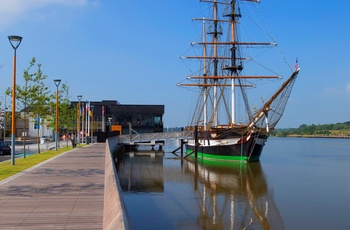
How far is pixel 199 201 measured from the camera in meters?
20.9

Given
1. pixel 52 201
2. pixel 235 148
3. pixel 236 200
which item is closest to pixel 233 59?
pixel 235 148

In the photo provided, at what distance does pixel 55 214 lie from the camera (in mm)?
9773

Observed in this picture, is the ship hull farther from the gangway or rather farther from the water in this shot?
the water

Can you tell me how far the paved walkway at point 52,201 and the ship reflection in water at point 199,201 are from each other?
107 inches

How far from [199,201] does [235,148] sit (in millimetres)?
25634

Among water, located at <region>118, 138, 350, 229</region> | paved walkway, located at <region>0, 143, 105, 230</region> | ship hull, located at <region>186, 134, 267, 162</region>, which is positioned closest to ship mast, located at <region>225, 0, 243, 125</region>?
ship hull, located at <region>186, 134, 267, 162</region>

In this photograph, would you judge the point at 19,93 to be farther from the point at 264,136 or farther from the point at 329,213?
the point at 264,136

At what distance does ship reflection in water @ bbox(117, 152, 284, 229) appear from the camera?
52.3 ft

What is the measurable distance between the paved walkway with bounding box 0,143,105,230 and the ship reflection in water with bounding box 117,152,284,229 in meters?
2.72

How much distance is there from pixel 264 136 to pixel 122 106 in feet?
175

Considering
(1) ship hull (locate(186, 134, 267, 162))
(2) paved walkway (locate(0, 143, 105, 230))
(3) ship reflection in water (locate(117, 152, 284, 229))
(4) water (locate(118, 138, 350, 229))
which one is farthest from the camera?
(1) ship hull (locate(186, 134, 267, 162))

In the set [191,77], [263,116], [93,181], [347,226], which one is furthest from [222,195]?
[191,77]

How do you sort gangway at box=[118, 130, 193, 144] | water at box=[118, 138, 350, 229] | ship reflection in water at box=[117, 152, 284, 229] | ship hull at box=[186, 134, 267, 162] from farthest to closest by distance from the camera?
gangway at box=[118, 130, 193, 144], ship hull at box=[186, 134, 267, 162], water at box=[118, 138, 350, 229], ship reflection in water at box=[117, 152, 284, 229]

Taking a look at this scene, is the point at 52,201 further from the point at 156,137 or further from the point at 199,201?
the point at 156,137
